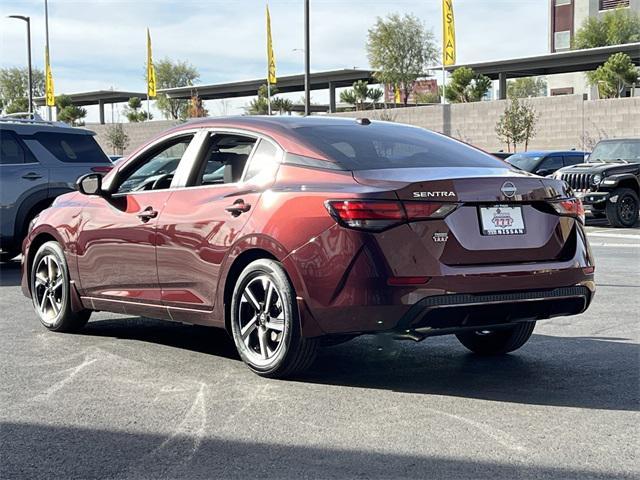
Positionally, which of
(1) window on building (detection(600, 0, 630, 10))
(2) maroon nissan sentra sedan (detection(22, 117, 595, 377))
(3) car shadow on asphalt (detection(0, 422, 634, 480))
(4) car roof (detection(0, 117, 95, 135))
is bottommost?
(3) car shadow on asphalt (detection(0, 422, 634, 480))

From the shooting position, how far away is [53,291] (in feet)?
25.3

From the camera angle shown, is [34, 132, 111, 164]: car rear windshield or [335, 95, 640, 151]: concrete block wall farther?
[335, 95, 640, 151]: concrete block wall

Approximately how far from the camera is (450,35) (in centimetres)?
4562

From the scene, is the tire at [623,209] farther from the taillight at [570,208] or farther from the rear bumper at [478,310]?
the rear bumper at [478,310]

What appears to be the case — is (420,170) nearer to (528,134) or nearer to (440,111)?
(528,134)

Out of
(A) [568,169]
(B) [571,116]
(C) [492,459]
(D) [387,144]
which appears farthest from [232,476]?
(B) [571,116]

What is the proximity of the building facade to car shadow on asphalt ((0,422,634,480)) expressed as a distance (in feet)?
227

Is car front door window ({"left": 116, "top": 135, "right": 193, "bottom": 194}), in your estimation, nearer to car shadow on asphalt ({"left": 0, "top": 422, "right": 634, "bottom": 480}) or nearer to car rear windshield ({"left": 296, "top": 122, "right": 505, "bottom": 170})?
car rear windshield ({"left": 296, "top": 122, "right": 505, "bottom": 170})

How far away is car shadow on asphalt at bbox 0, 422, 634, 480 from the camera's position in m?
4.01

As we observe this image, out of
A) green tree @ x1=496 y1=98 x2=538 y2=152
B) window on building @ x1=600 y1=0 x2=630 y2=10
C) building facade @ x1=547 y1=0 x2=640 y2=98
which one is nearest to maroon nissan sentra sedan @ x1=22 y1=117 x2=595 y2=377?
green tree @ x1=496 y1=98 x2=538 y2=152

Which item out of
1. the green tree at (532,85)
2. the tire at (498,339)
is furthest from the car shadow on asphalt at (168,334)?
the green tree at (532,85)

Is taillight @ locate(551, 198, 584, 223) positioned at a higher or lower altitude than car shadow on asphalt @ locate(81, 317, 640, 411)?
higher

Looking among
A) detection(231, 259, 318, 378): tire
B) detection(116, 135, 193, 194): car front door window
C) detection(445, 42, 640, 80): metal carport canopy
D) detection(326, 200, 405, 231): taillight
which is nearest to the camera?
detection(326, 200, 405, 231): taillight

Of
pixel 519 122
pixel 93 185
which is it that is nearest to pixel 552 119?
pixel 519 122
